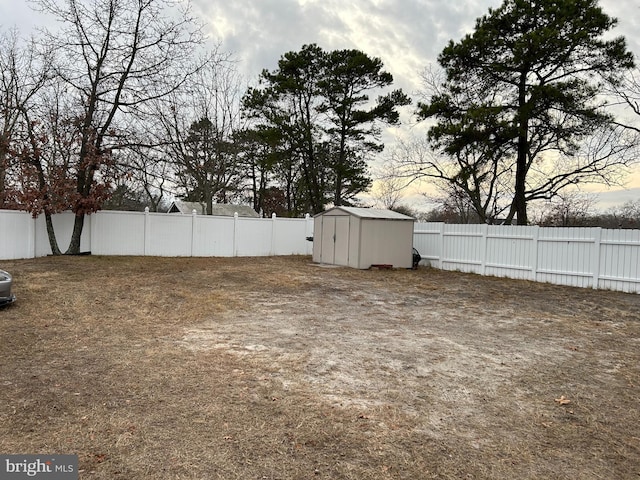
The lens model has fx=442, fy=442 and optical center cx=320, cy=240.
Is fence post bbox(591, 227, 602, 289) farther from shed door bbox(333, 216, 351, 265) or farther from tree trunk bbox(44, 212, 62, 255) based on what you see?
tree trunk bbox(44, 212, 62, 255)

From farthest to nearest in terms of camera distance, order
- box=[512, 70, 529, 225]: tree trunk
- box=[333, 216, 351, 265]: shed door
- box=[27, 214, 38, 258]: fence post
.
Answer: box=[512, 70, 529, 225]: tree trunk
box=[333, 216, 351, 265]: shed door
box=[27, 214, 38, 258]: fence post

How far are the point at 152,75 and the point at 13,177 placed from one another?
5.66 m

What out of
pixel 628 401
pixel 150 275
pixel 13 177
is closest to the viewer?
pixel 628 401

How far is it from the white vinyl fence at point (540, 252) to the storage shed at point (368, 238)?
1.15 meters

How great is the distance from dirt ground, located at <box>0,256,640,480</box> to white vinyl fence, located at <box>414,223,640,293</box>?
103 inches

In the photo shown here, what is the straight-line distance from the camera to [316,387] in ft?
12.6

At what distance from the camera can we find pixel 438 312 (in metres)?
7.50

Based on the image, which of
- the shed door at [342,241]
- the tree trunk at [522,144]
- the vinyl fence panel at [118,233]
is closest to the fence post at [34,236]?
the vinyl fence panel at [118,233]

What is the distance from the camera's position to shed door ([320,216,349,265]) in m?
14.1

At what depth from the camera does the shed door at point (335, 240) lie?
46.3 feet

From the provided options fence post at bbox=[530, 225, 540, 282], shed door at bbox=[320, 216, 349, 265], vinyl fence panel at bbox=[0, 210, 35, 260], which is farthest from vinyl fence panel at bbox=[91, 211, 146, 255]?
fence post at bbox=[530, 225, 540, 282]

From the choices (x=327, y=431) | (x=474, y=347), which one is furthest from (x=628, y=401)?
(x=327, y=431)

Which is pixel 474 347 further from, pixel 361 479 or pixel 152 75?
pixel 152 75

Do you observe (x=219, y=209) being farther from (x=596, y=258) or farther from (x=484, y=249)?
(x=596, y=258)
